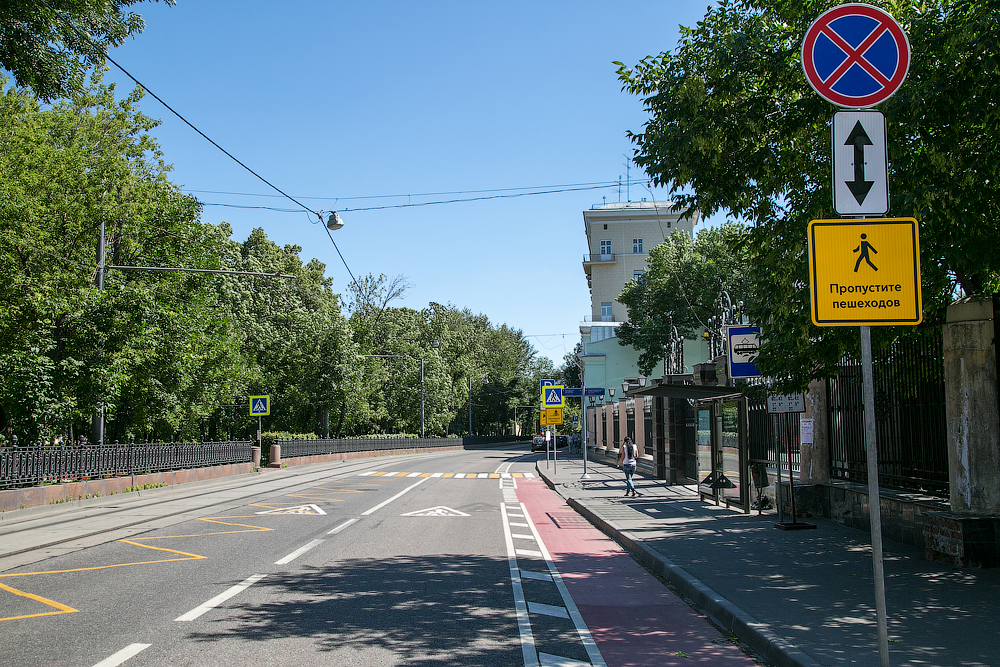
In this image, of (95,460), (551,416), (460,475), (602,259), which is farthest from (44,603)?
(602,259)

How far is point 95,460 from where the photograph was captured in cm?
2080

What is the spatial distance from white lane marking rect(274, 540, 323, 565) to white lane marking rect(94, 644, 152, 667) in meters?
4.10

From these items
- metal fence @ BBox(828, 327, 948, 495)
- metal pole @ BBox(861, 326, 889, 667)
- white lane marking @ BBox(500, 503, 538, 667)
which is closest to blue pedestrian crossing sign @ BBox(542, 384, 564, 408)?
metal fence @ BBox(828, 327, 948, 495)

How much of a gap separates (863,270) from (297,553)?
8.55 m

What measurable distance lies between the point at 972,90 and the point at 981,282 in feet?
9.84

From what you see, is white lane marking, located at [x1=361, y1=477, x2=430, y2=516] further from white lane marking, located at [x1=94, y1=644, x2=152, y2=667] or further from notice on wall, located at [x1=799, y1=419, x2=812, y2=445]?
white lane marking, located at [x1=94, y1=644, x2=152, y2=667]

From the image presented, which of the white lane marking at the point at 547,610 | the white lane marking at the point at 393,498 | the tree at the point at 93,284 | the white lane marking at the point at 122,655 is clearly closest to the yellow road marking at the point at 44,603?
the white lane marking at the point at 122,655

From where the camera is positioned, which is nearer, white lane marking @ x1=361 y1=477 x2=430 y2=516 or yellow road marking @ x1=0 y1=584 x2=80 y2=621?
yellow road marking @ x1=0 y1=584 x2=80 y2=621

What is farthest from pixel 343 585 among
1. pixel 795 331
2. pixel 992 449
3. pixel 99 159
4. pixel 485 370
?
pixel 485 370

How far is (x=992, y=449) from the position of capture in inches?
363

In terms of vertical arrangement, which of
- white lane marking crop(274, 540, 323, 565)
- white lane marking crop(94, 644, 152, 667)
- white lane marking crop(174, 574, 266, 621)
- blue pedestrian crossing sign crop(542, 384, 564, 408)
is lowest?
white lane marking crop(274, 540, 323, 565)

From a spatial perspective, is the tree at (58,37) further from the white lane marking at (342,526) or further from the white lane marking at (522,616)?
the white lane marking at (522,616)

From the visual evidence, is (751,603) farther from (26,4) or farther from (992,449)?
(26,4)

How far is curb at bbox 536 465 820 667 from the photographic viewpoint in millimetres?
5652
